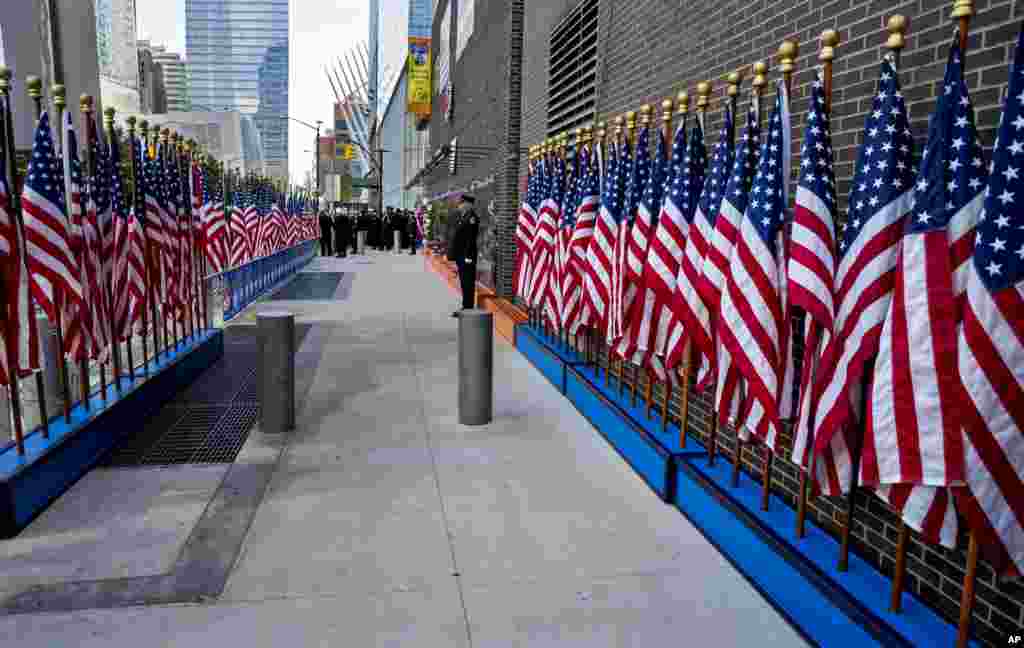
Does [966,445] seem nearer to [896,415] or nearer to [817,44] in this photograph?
[896,415]

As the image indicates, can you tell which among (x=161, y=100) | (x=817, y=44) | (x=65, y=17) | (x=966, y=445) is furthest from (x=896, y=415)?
(x=161, y=100)

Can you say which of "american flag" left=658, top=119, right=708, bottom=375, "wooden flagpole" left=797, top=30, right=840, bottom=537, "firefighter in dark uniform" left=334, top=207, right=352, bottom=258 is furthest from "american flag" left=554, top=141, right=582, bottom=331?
"firefighter in dark uniform" left=334, top=207, right=352, bottom=258

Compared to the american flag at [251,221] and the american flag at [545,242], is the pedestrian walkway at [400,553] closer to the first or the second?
the american flag at [545,242]

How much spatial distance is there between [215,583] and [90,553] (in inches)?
35.4

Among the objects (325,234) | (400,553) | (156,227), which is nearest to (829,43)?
(400,553)

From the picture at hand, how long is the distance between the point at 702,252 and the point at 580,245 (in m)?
2.97

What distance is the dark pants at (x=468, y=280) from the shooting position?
13914mm

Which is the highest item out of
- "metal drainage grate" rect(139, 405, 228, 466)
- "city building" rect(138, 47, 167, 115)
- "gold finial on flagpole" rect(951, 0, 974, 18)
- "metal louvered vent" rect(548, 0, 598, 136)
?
"city building" rect(138, 47, 167, 115)

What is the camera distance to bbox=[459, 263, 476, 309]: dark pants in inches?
548

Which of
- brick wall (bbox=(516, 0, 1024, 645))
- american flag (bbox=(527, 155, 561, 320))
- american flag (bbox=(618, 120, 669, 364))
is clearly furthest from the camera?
american flag (bbox=(527, 155, 561, 320))

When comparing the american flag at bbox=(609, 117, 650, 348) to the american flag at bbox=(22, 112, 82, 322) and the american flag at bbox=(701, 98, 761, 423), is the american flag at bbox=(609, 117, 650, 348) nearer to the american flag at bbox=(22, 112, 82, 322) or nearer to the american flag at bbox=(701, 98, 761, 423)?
the american flag at bbox=(701, 98, 761, 423)

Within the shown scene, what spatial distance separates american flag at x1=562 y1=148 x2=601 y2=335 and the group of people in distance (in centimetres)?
2856

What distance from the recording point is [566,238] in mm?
8172

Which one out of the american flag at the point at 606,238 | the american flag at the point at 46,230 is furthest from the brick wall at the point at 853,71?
the american flag at the point at 46,230
